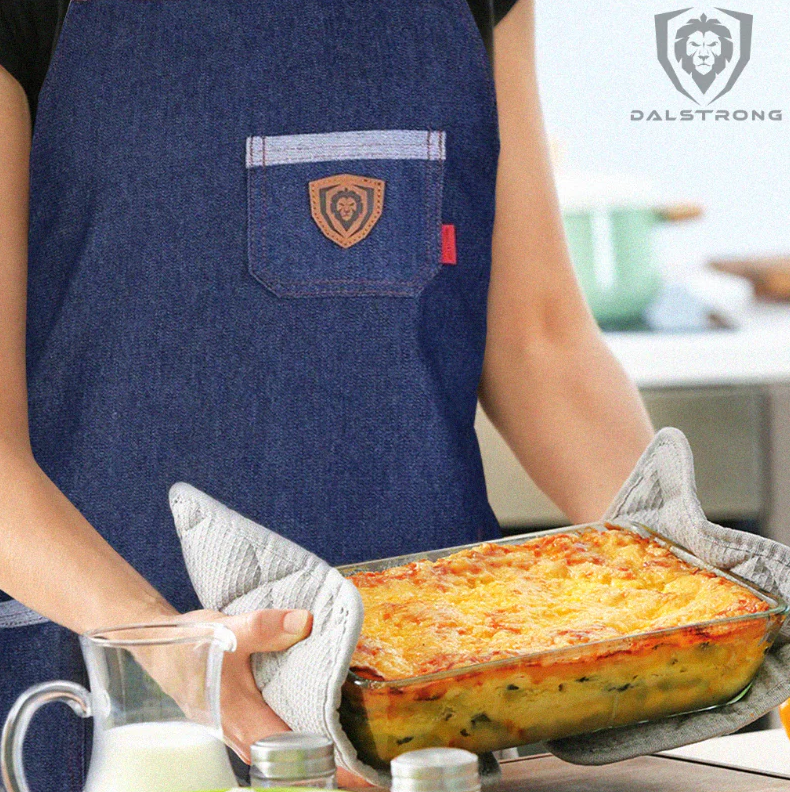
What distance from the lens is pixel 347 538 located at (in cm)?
121

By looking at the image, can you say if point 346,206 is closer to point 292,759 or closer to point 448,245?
point 448,245

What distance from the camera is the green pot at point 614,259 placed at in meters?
2.55

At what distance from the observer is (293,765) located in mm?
639

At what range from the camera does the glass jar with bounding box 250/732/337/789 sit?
25.1 inches

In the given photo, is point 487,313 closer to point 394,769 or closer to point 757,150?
point 394,769

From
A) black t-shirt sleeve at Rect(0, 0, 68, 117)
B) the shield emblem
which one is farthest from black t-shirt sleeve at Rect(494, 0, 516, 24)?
black t-shirt sleeve at Rect(0, 0, 68, 117)

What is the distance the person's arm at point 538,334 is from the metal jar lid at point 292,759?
2.27ft

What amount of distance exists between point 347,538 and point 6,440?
31cm

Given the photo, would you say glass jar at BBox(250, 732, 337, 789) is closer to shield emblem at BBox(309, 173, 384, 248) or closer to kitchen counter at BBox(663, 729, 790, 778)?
kitchen counter at BBox(663, 729, 790, 778)

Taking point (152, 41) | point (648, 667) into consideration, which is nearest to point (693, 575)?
point (648, 667)

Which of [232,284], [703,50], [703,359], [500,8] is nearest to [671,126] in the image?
[703,50]

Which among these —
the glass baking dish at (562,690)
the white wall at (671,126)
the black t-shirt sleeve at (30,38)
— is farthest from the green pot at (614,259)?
the glass baking dish at (562,690)

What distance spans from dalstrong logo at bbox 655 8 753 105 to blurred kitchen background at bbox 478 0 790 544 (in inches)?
1.4

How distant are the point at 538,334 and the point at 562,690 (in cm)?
60
